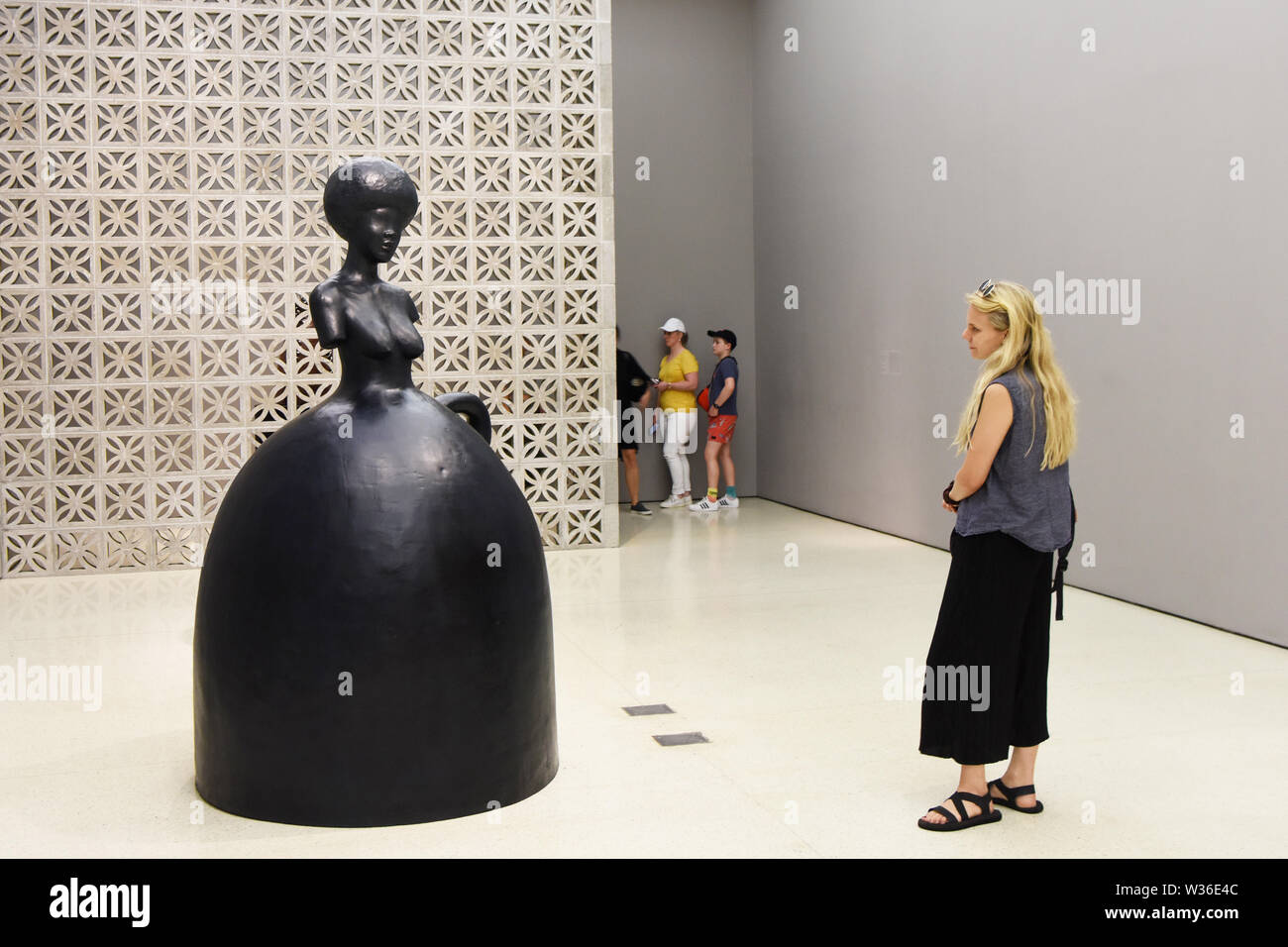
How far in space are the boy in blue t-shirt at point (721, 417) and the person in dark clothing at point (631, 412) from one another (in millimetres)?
648

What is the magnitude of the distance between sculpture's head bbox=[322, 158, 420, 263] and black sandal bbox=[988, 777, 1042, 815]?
9.78 ft

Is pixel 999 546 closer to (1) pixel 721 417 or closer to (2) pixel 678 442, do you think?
(1) pixel 721 417

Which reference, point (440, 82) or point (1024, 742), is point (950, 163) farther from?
point (1024, 742)

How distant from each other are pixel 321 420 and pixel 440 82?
6.55 metres

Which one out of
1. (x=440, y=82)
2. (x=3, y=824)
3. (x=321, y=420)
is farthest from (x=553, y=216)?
(x=3, y=824)

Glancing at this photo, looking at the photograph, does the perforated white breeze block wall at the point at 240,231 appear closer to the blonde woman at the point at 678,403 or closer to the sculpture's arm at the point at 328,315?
the blonde woman at the point at 678,403

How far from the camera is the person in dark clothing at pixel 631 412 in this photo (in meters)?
13.0

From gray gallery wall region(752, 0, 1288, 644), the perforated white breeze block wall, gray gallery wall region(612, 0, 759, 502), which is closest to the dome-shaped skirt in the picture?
gray gallery wall region(752, 0, 1288, 644)

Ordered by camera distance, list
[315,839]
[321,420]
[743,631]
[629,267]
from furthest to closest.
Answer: [629,267]
[743,631]
[321,420]
[315,839]

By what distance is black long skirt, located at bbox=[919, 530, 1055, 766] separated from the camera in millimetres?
4309

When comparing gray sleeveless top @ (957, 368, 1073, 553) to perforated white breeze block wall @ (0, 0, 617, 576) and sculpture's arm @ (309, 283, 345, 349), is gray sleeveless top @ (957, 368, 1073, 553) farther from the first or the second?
perforated white breeze block wall @ (0, 0, 617, 576)

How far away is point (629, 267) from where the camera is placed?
14.1 m

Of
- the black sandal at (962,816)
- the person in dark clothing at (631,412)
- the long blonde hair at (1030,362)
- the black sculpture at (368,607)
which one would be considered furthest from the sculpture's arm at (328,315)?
the person in dark clothing at (631,412)

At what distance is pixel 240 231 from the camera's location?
995 cm
